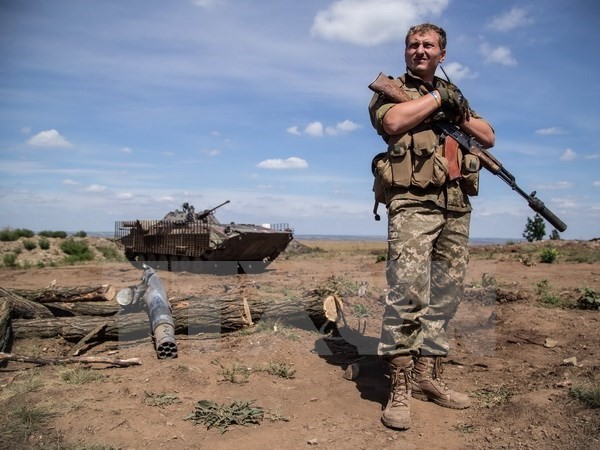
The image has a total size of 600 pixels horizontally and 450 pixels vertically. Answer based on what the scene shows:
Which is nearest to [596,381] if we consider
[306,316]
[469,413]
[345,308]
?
[469,413]

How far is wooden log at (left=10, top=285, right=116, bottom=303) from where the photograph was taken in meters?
6.68

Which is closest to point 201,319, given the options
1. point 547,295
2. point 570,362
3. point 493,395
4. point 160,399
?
point 160,399

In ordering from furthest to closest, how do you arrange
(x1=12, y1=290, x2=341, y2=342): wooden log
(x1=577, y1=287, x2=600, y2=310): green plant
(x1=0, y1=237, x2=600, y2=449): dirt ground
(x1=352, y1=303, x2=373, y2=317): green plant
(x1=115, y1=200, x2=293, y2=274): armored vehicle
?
(x1=115, y1=200, x2=293, y2=274): armored vehicle → (x1=352, y1=303, x2=373, y2=317): green plant → (x1=577, y1=287, x2=600, y2=310): green plant → (x1=12, y1=290, x2=341, y2=342): wooden log → (x1=0, y1=237, x2=600, y2=449): dirt ground

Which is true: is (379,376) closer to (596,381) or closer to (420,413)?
(420,413)

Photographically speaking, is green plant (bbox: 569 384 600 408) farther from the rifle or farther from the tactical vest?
the tactical vest

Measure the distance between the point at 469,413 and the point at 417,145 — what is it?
172 centimetres

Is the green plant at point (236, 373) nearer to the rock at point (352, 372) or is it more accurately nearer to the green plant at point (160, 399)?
the green plant at point (160, 399)

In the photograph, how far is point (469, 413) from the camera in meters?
3.42

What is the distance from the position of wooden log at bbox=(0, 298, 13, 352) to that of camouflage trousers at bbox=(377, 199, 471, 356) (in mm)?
3620

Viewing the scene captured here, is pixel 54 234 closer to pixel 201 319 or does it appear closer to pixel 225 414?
pixel 201 319

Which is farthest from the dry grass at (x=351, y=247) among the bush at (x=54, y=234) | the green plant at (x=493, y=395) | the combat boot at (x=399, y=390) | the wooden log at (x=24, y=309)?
the combat boot at (x=399, y=390)

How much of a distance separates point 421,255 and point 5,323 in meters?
3.98

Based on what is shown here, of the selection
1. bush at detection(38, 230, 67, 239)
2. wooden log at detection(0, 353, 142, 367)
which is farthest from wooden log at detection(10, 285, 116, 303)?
bush at detection(38, 230, 67, 239)

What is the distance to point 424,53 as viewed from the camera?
3529 mm
